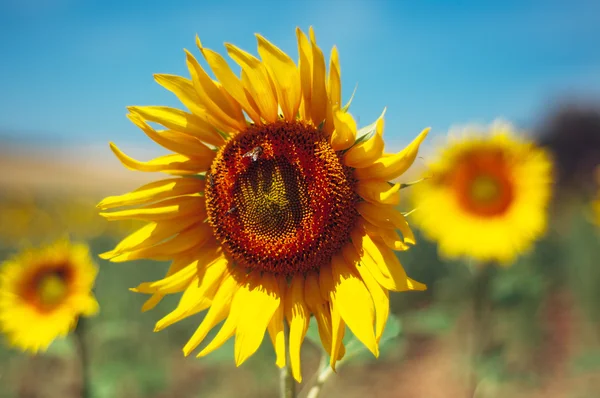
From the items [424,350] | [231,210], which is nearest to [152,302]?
[231,210]

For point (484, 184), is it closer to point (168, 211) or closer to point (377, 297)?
point (377, 297)

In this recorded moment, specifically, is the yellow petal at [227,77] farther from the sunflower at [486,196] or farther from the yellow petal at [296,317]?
the sunflower at [486,196]

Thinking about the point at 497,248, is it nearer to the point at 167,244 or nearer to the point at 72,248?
the point at 167,244

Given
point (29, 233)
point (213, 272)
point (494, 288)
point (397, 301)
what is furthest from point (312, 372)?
point (29, 233)

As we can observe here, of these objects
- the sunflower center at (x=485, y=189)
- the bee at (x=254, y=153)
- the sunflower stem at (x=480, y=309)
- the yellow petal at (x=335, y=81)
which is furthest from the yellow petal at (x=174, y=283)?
the sunflower center at (x=485, y=189)

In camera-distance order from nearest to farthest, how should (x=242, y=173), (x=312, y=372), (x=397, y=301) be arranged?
(x=242, y=173), (x=312, y=372), (x=397, y=301)
